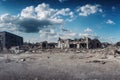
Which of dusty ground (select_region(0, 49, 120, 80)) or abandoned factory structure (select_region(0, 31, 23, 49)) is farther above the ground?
abandoned factory structure (select_region(0, 31, 23, 49))

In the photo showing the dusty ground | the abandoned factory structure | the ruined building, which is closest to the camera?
the dusty ground

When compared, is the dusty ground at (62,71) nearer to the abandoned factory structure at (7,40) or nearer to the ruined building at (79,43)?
the ruined building at (79,43)

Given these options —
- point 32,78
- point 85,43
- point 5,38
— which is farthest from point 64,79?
point 5,38

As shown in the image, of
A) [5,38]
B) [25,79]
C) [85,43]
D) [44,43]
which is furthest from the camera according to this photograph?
[5,38]

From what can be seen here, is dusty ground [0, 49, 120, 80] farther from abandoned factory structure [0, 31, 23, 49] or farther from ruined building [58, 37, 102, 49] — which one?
abandoned factory structure [0, 31, 23, 49]

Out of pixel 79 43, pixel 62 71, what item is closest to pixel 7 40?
pixel 79 43

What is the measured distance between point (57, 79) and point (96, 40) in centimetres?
6855

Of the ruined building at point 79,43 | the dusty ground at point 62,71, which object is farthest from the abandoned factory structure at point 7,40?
the dusty ground at point 62,71

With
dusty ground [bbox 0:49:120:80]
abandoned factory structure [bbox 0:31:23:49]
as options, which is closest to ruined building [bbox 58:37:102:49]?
abandoned factory structure [bbox 0:31:23:49]

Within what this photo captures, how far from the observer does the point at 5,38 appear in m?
85.3

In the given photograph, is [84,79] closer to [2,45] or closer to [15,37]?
[2,45]

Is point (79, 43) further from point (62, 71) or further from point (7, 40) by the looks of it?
point (62, 71)

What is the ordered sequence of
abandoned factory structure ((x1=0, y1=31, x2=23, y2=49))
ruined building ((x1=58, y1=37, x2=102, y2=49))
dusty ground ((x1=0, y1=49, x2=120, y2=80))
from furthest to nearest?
abandoned factory structure ((x1=0, y1=31, x2=23, y2=49)) → ruined building ((x1=58, y1=37, x2=102, y2=49)) → dusty ground ((x1=0, y1=49, x2=120, y2=80))

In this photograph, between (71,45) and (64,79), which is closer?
(64,79)
